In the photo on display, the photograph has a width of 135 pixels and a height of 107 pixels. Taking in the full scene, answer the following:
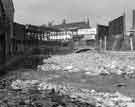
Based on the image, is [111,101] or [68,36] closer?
[111,101]

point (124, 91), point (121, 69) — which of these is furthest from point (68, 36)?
point (124, 91)

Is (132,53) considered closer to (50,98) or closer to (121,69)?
(121,69)

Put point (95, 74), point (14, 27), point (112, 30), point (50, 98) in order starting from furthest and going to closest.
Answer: point (112, 30) → point (14, 27) → point (95, 74) → point (50, 98)

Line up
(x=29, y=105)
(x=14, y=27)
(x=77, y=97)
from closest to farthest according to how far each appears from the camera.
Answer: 1. (x=29, y=105)
2. (x=77, y=97)
3. (x=14, y=27)

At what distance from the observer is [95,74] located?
9.34 m

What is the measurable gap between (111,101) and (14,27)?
14.4m

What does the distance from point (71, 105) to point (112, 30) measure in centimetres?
1704

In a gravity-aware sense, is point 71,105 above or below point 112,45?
below

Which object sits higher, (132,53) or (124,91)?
(132,53)

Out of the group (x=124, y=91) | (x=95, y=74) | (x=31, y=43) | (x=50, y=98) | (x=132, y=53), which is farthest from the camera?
(x=31, y=43)

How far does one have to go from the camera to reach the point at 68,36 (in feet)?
115

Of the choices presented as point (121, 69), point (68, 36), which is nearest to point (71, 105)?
point (121, 69)

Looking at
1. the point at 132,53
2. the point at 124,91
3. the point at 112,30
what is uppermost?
the point at 112,30

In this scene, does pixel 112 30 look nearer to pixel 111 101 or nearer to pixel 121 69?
pixel 121 69
